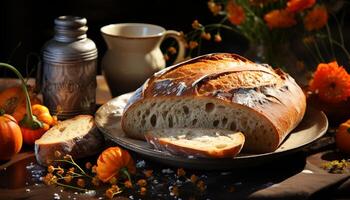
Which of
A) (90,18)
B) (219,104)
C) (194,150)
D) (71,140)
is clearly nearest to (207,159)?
(194,150)

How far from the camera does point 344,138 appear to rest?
1761mm

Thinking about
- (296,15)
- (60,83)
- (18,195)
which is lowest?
(18,195)

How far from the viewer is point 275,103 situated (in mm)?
1666

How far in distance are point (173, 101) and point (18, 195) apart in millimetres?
443

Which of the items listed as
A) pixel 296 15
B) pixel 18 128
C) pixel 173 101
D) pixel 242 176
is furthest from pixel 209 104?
pixel 296 15

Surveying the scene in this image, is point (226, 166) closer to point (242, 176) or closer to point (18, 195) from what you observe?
point (242, 176)

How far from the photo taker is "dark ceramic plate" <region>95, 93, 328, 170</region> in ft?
5.01

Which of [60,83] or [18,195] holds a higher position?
[60,83]

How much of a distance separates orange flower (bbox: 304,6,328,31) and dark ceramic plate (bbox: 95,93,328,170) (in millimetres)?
431

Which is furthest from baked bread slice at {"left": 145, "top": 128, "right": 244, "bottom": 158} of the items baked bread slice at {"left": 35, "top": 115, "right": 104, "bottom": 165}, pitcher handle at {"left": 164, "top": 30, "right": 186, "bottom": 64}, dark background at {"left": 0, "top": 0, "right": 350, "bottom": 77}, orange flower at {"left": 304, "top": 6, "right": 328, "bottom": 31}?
dark background at {"left": 0, "top": 0, "right": 350, "bottom": 77}

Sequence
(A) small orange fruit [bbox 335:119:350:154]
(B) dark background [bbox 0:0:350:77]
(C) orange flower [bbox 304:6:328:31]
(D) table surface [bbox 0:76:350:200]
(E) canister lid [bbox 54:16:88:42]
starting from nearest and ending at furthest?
(D) table surface [bbox 0:76:350:200] < (A) small orange fruit [bbox 335:119:350:154] < (E) canister lid [bbox 54:16:88:42] < (C) orange flower [bbox 304:6:328:31] < (B) dark background [bbox 0:0:350:77]

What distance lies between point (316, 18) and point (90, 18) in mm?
2269

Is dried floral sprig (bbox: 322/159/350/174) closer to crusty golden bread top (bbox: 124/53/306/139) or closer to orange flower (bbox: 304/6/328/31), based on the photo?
crusty golden bread top (bbox: 124/53/306/139)

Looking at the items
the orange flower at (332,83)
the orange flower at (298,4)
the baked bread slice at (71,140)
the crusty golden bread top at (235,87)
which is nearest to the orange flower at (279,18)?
the orange flower at (298,4)
